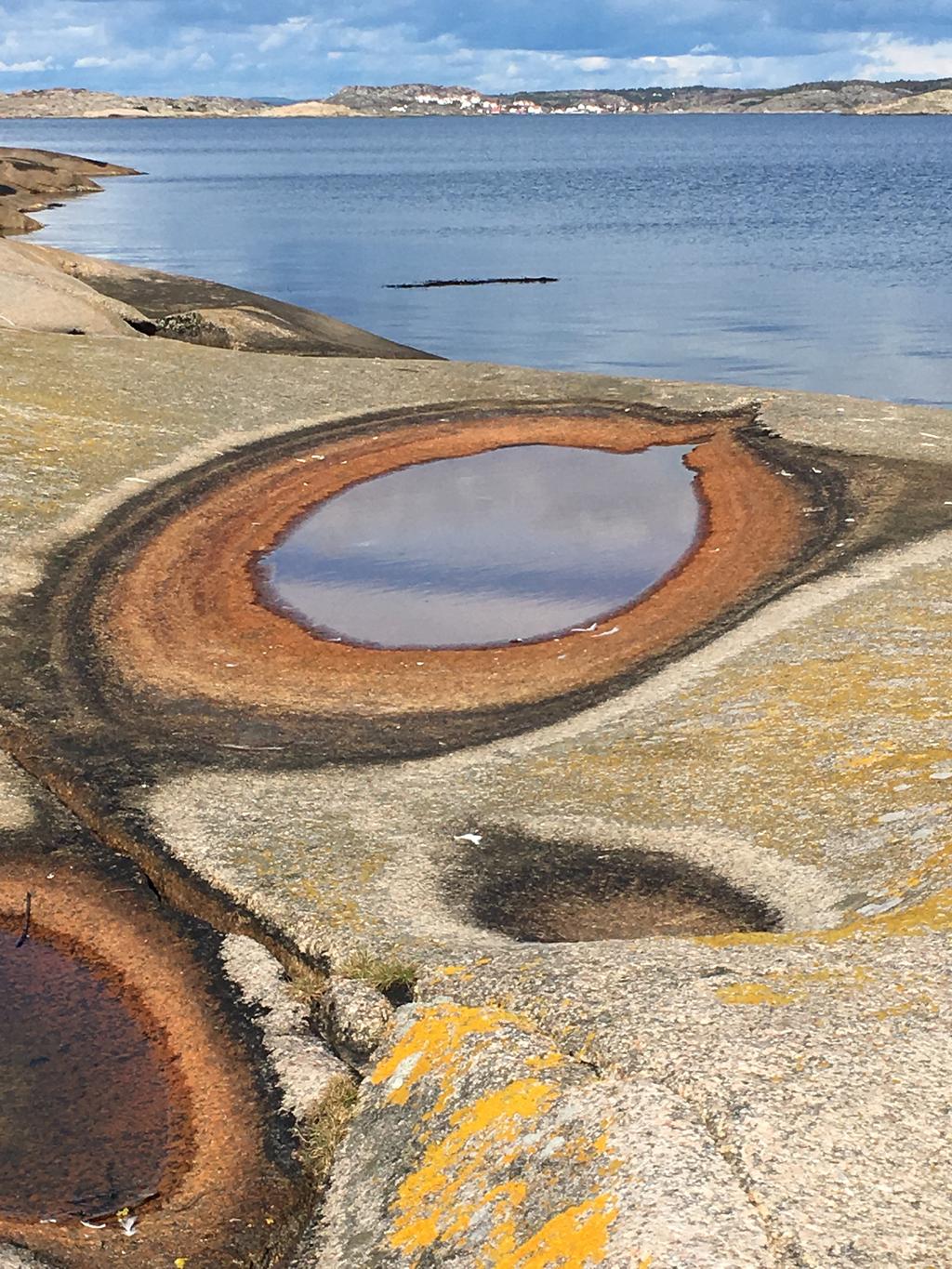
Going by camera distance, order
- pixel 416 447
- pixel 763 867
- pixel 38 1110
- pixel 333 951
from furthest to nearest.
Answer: pixel 416 447, pixel 763 867, pixel 333 951, pixel 38 1110

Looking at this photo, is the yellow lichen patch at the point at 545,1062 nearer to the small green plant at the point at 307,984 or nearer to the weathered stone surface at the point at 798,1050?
the weathered stone surface at the point at 798,1050

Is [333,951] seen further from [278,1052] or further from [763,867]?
[763,867]

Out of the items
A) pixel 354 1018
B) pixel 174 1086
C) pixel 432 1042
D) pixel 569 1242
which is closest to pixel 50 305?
pixel 174 1086

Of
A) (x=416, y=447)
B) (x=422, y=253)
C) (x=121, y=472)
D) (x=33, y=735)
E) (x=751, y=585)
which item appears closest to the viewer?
(x=33, y=735)

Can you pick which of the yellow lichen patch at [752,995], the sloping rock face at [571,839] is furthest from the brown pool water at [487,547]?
the yellow lichen patch at [752,995]

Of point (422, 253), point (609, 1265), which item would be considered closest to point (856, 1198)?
point (609, 1265)
